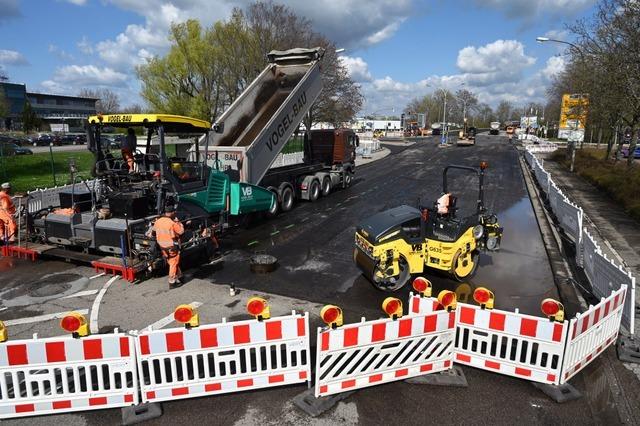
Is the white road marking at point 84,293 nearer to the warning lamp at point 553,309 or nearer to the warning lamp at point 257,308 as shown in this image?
the warning lamp at point 257,308

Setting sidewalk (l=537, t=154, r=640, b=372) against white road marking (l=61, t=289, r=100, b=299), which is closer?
white road marking (l=61, t=289, r=100, b=299)

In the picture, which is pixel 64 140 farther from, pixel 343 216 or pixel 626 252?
pixel 626 252

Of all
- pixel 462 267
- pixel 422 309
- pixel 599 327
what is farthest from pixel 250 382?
pixel 462 267

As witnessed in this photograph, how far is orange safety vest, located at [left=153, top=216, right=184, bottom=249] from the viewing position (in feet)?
24.7

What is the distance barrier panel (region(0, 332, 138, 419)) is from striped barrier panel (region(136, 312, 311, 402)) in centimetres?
18

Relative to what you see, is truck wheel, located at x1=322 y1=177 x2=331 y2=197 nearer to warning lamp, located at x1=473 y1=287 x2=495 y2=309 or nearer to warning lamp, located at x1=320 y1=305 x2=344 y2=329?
warning lamp, located at x1=473 y1=287 x2=495 y2=309

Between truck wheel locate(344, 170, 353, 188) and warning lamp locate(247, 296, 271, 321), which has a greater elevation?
warning lamp locate(247, 296, 271, 321)

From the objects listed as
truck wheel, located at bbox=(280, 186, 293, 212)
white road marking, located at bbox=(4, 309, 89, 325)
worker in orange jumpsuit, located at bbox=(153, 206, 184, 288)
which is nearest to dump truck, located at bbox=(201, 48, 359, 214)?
truck wheel, located at bbox=(280, 186, 293, 212)

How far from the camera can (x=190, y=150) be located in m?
10.5

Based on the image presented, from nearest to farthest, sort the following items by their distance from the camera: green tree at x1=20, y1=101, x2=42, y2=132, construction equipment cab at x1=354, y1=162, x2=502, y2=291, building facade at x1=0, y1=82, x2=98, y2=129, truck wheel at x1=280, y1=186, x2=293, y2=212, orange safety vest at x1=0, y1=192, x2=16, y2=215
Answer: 1. construction equipment cab at x1=354, y1=162, x2=502, y2=291
2. orange safety vest at x1=0, y1=192, x2=16, y2=215
3. truck wheel at x1=280, y1=186, x2=293, y2=212
4. green tree at x1=20, y1=101, x2=42, y2=132
5. building facade at x1=0, y1=82, x2=98, y2=129

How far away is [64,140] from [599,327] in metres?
57.8

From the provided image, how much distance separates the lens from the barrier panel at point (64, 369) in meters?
4.16

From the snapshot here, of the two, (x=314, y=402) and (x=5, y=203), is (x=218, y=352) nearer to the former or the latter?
(x=314, y=402)

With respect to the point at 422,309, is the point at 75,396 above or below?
below
